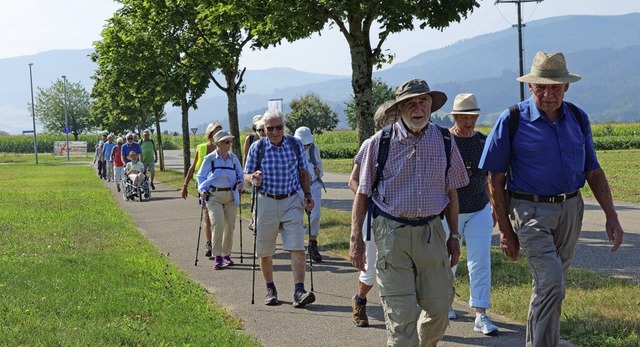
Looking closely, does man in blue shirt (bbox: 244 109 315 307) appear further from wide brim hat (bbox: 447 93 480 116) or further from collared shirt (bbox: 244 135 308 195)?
wide brim hat (bbox: 447 93 480 116)

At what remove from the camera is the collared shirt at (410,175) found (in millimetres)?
5801

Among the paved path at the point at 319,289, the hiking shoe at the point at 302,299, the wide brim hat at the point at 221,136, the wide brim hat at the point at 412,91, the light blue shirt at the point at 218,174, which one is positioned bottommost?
the paved path at the point at 319,289

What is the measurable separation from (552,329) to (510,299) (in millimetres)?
2744

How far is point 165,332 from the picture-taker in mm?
7465

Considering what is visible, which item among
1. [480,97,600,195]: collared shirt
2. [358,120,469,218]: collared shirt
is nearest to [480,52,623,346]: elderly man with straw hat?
[480,97,600,195]: collared shirt

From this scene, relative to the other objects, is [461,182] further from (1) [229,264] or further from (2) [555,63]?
(1) [229,264]

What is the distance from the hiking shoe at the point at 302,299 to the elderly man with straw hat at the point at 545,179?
3.24 meters

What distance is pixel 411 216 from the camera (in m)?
5.80

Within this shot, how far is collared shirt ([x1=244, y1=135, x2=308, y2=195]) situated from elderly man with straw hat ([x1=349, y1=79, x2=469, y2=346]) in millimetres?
3460

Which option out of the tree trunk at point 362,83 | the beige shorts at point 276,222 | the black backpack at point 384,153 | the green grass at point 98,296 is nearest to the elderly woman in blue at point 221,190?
the green grass at point 98,296

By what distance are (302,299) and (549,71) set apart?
12.7 feet

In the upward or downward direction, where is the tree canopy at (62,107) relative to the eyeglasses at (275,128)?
upward

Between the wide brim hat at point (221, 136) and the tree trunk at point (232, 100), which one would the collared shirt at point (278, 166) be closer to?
the wide brim hat at point (221, 136)

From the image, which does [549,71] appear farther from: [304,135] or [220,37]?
[220,37]
